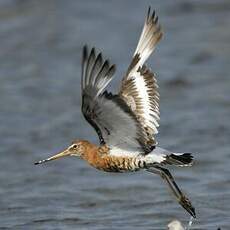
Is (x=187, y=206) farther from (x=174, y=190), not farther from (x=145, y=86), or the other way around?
(x=145, y=86)

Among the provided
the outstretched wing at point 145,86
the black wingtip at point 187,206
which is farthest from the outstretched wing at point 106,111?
the black wingtip at point 187,206

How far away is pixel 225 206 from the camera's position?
10258 millimetres

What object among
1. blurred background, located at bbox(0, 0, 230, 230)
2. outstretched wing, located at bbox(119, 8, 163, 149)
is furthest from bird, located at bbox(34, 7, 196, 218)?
blurred background, located at bbox(0, 0, 230, 230)

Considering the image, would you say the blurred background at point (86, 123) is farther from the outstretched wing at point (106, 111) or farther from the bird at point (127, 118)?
the outstretched wing at point (106, 111)

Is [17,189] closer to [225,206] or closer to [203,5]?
[225,206]

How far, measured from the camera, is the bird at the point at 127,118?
803 centimetres

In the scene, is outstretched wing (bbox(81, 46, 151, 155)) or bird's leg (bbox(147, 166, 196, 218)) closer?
outstretched wing (bbox(81, 46, 151, 155))

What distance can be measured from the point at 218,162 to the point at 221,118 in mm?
1638

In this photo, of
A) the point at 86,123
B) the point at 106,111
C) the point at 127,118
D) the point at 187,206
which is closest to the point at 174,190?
the point at 187,206

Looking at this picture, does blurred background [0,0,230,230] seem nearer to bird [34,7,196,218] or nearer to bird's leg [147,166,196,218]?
bird's leg [147,166,196,218]

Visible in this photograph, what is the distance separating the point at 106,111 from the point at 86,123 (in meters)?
5.51

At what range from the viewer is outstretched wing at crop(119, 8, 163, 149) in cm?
927

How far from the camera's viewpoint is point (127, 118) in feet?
27.7

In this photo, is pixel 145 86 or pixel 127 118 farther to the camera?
pixel 145 86
